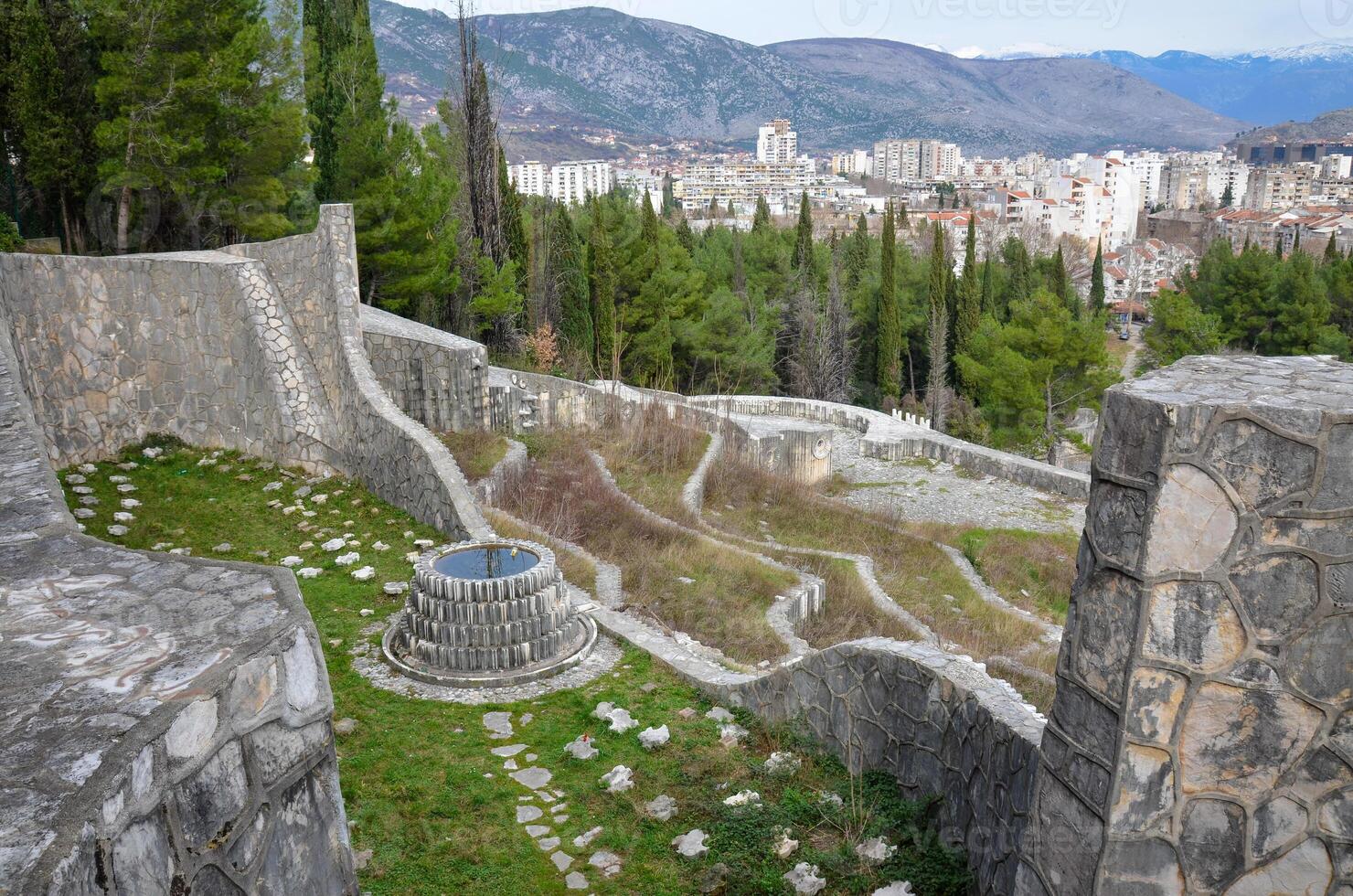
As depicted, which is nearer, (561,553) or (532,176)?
(561,553)

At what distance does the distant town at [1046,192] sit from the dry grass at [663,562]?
118 ft

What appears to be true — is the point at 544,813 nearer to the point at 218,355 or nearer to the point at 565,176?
the point at 218,355

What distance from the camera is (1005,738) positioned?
391cm

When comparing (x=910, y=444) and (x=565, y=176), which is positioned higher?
(x=565, y=176)

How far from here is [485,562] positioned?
710cm

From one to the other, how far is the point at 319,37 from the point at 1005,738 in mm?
19755

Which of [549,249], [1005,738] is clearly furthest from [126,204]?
[1005,738]

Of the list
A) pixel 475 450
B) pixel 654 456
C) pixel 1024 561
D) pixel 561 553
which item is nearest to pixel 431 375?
pixel 475 450

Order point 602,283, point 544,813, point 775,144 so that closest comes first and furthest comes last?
point 544,813
point 602,283
point 775,144

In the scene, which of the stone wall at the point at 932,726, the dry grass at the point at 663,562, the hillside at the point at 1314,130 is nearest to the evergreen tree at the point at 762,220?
the dry grass at the point at 663,562

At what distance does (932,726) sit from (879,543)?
9704mm

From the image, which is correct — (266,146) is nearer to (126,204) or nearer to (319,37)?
(126,204)

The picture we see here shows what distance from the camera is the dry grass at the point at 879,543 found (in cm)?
1115

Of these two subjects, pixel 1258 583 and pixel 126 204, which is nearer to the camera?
pixel 1258 583
